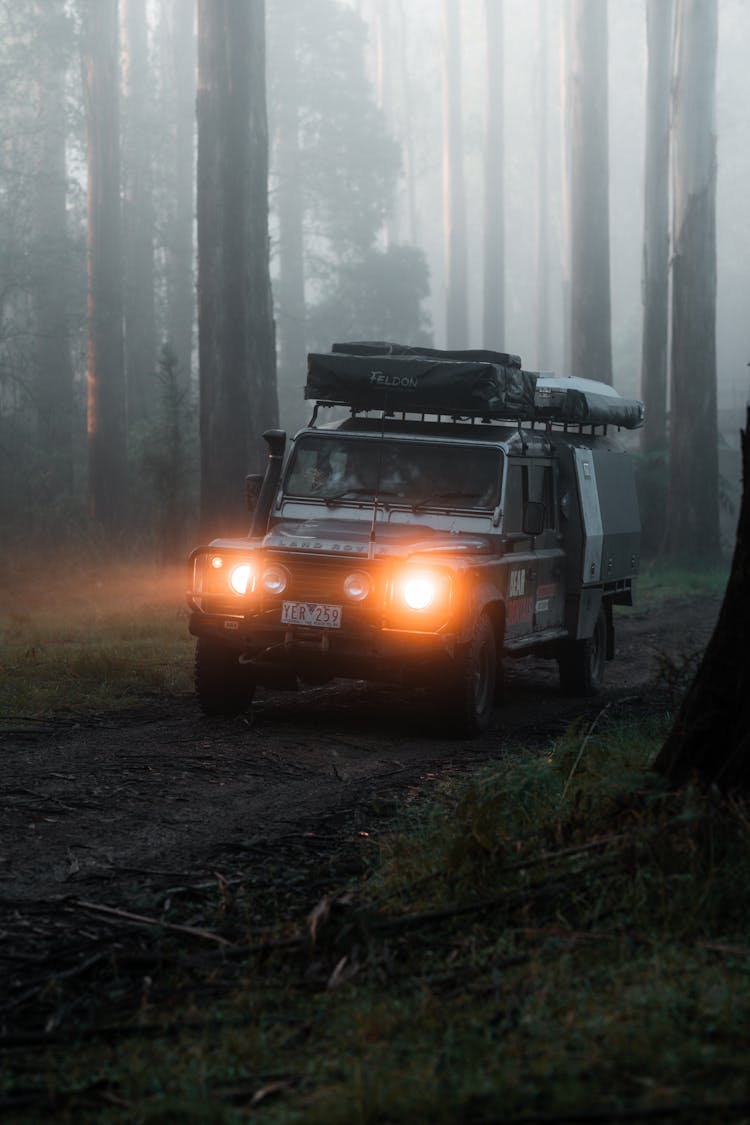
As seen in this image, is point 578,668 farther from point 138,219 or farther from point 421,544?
point 138,219

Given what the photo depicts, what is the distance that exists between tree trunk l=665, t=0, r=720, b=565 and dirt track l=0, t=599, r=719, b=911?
14.4m

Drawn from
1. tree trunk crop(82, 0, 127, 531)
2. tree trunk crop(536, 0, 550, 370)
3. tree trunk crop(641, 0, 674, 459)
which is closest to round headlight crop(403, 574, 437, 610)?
tree trunk crop(82, 0, 127, 531)

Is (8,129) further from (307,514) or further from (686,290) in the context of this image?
(307,514)

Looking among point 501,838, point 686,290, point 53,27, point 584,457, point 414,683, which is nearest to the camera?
point 501,838

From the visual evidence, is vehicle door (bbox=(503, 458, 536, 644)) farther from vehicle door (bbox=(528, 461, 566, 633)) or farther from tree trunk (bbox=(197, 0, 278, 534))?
tree trunk (bbox=(197, 0, 278, 534))

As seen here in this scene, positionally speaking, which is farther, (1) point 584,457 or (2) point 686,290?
(2) point 686,290

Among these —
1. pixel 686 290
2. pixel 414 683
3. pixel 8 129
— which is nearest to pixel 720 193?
pixel 8 129

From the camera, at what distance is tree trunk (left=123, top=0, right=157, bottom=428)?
121 feet

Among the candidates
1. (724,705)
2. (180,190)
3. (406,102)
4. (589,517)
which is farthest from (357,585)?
(406,102)

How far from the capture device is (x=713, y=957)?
4.44m

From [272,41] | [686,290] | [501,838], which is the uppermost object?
[272,41]

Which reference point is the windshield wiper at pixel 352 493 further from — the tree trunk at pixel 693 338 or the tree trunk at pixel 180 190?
the tree trunk at pixel 180 190

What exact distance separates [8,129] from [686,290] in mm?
24548

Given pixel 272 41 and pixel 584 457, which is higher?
pixel 272 41
